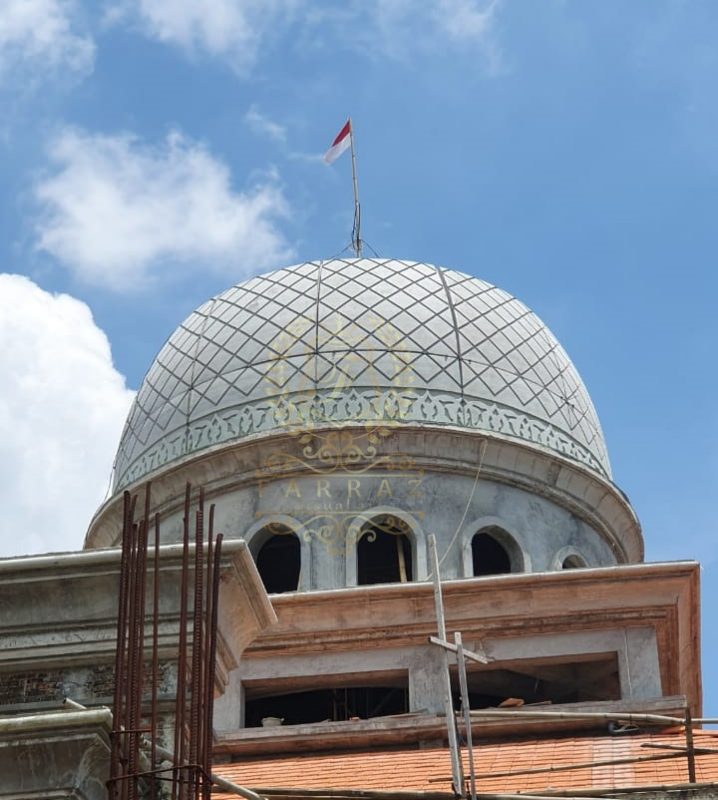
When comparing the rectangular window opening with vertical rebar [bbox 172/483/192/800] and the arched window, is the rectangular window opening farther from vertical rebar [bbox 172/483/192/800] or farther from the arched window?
vertical rebar [bbox 172/483/192/800]

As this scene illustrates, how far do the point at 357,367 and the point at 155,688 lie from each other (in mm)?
10007

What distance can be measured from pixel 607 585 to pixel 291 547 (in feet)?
13.0

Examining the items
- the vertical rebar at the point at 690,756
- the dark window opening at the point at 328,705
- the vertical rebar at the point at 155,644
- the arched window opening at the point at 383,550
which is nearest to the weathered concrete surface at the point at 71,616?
the vertical rebar at the point at 155,644

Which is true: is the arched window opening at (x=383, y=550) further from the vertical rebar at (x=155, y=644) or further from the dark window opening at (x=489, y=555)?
the vertical rebar at (x=155, y=644)

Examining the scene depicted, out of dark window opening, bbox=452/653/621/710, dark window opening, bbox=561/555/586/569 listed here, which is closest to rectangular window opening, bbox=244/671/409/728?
dark window opening, bbox=452/653/621/710

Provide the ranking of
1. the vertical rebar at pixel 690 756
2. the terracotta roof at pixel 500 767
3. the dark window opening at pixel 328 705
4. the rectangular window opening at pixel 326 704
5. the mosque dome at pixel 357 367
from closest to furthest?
1. the vertical rebar at pixel 690 756
2. the terracotta roof at pixel 500 767
3. the rectangular window opening at pixel 326 704
4. the dark window opening at pixel 328 705
5. the mosque dome at pixel 357 367

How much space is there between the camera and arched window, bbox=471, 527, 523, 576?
19641 millimetres

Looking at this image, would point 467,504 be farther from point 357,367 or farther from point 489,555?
point 357,367

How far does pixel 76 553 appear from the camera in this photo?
38.9 feet

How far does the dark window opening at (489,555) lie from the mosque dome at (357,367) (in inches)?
46.9

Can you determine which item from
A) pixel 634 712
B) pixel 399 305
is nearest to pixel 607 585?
pixel 634 712

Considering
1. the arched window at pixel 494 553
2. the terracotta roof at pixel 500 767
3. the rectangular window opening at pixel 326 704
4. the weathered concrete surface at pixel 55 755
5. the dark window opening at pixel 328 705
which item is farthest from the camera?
the arched window at pixel 494 553

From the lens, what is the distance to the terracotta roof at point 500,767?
12930 millimetres

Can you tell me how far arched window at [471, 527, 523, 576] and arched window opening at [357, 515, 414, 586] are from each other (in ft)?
2.69
